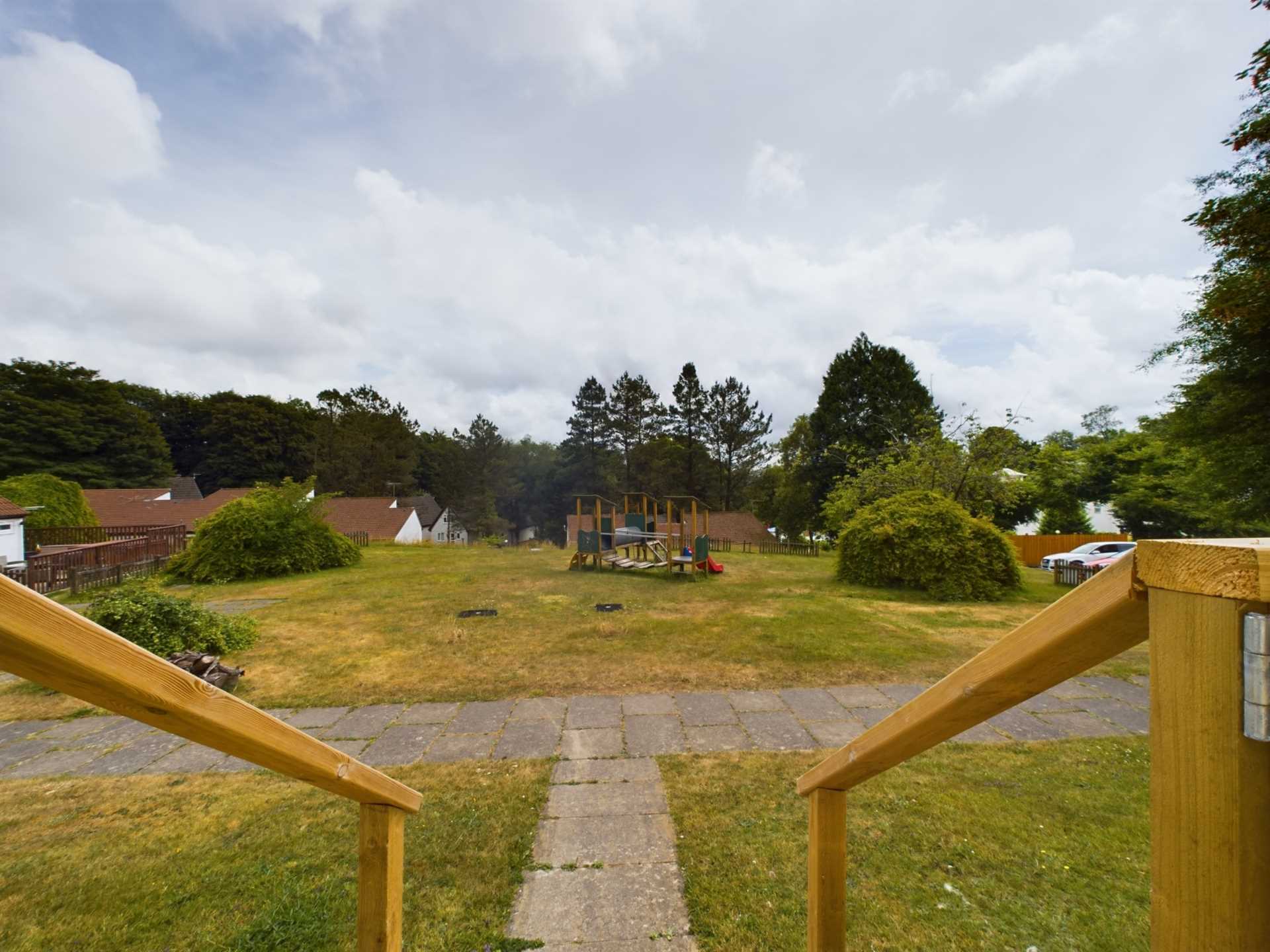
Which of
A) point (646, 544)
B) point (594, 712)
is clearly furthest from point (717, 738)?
point (646, 544)

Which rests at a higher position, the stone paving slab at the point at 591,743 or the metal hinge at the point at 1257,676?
the metal hinge at the point at 1257,676

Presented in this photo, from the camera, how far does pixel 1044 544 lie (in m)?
25.7

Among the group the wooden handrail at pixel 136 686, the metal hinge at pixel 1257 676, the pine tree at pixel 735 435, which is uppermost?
the pine tree at pixel 735 435

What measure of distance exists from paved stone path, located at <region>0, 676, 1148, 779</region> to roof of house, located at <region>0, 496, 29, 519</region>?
15521 millimetres

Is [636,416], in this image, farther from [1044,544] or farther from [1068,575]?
[1068,575]

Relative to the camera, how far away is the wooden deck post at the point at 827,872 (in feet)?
5.32

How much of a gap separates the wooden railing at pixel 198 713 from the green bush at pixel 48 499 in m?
25.3

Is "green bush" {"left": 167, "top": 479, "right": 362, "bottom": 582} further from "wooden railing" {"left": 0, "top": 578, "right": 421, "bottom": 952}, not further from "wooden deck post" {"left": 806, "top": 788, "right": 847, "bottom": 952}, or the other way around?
"wooden deck post" {"left": 806, "top": 788, "right": 847, "bottom": 952}

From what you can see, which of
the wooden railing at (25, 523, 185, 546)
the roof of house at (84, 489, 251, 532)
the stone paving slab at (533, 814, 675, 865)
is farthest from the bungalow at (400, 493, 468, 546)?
the stone paving slab at (533, 814, 675, 865)

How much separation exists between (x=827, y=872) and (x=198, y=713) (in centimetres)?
175

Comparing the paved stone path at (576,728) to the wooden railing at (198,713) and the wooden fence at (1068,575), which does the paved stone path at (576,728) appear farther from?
the wooden fence at (1068,575)

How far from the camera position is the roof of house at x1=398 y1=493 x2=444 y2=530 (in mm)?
40438

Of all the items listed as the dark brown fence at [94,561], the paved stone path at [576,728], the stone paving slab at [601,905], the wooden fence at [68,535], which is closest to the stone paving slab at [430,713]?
the paved stone path at [576,728]

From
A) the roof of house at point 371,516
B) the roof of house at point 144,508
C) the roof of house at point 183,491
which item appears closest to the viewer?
the roof of house at point 144,508
